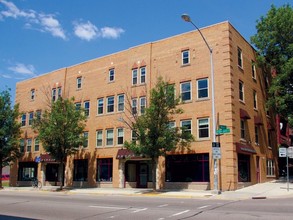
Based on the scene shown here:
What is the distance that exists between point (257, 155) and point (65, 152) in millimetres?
16216

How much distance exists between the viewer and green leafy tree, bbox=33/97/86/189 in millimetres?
31198

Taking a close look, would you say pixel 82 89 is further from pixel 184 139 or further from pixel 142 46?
pixel 184 139

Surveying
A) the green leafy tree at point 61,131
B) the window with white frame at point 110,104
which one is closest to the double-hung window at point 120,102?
the window with white frame at point 110,104

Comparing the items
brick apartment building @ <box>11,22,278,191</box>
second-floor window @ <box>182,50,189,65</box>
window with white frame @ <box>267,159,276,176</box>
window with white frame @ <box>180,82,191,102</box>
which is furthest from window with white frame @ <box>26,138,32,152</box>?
→ window with white frame @ <box>267,159,276,176</box>

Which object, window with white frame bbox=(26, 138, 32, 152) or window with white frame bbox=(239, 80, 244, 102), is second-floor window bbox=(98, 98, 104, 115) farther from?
window with white frame bbox=(239, 80, 244, 102)

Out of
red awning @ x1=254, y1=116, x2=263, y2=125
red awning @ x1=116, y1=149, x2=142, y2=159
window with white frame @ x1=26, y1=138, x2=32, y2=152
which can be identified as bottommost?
red awning @ x1=116, y1=149, x2=142, y2=159

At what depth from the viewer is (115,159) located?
33406 millimetres

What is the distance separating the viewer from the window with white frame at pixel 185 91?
29.7 m

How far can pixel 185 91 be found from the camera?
29906 millimetres

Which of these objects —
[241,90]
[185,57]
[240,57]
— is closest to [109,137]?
[185,57]

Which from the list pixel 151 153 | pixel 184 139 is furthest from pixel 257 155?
pixel 151 153

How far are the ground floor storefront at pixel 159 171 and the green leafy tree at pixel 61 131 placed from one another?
2325 mm

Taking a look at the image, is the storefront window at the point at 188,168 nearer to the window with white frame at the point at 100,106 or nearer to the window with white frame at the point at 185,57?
the window with white frame at the point at 185,57

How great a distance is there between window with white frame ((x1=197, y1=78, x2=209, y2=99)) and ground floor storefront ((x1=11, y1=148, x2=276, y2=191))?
14.6 feet
